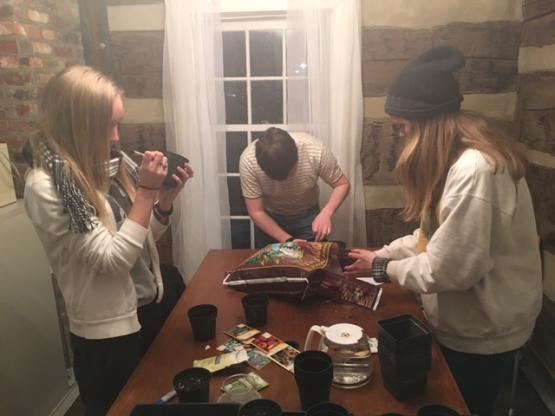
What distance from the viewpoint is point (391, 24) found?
2.92 m

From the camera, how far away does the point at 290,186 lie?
2762 mm

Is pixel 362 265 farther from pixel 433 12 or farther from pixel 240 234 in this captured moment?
pixel 433 12

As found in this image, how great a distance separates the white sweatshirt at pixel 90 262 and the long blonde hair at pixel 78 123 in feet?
0.27

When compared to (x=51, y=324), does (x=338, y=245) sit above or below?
above

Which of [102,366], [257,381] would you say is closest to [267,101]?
[102,366]

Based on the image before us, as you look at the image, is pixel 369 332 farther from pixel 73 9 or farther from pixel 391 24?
pixel 73 9

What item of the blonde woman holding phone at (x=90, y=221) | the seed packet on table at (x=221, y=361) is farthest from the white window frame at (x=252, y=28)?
the seed packet on table at (x=221, y=361)

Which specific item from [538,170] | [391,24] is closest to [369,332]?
[538,170]

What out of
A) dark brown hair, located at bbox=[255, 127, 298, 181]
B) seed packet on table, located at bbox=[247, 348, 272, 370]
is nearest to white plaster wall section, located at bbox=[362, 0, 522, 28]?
dark brown hair, located at bbox=[255, 127, 298, 181]

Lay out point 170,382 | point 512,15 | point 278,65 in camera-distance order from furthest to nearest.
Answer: point 278,65 → point 512,15 → point 170,382

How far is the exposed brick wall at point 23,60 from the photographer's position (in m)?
2.31

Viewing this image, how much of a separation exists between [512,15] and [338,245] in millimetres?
1970

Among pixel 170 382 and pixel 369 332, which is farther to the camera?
pixel 369 332

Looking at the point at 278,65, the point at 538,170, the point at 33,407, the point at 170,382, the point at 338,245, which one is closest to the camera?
the point at 170,382
